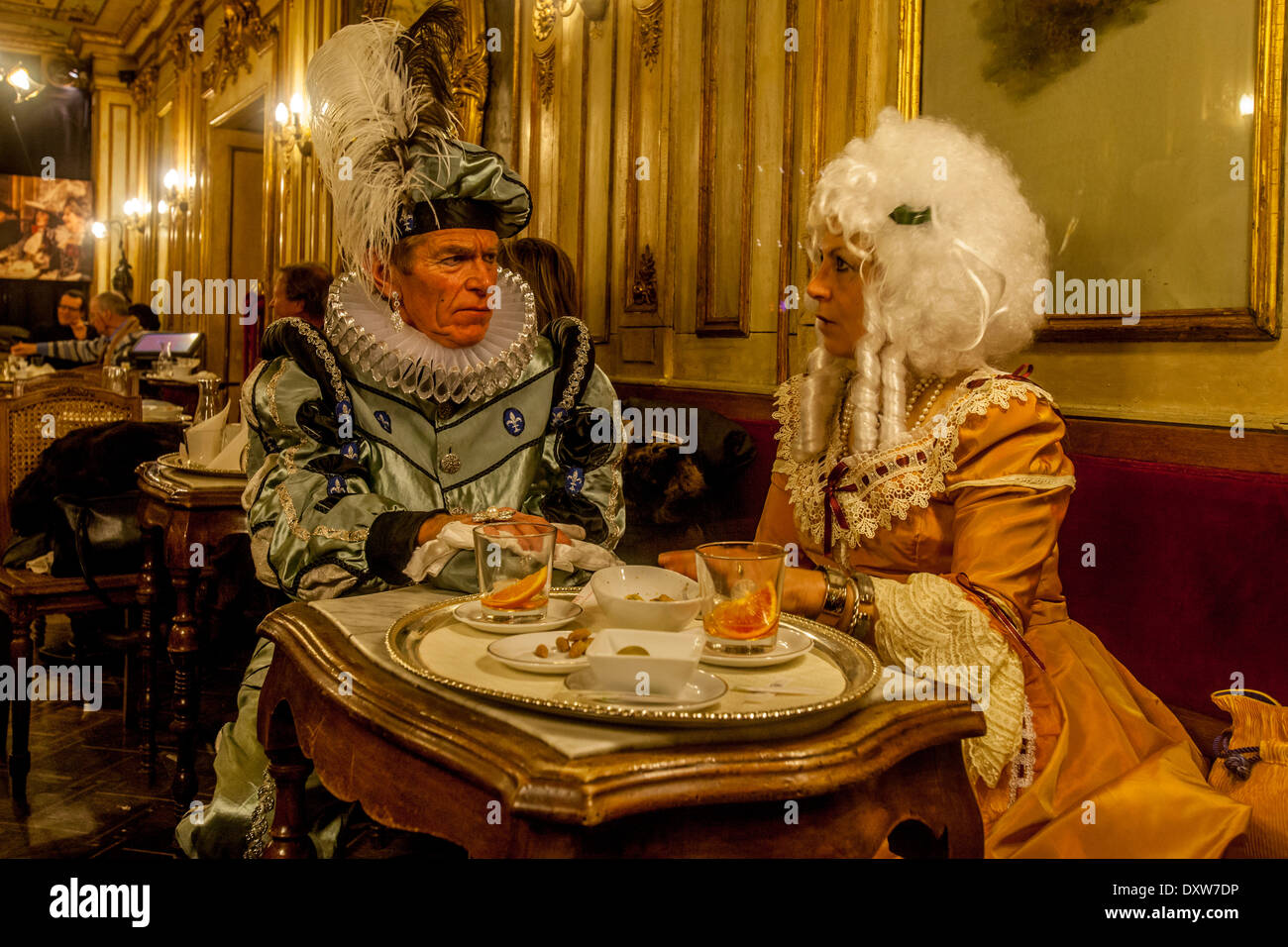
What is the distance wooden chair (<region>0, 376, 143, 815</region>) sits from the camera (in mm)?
2939

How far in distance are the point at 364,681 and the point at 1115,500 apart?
1781 mm

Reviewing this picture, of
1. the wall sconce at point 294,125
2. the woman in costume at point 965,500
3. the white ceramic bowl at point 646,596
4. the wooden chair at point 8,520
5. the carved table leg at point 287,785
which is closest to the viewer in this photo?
the white ceramic bowl at point 646,596

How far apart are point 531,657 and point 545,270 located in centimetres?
295

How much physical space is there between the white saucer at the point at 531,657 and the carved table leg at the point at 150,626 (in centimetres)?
245

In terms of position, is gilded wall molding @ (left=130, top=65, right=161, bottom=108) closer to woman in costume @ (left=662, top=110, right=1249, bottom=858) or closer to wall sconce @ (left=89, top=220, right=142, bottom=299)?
wall sconce @ (left=89, top=220, right=142, bottom=299)

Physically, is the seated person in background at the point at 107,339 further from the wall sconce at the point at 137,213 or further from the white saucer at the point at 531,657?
the white saucer at the point at 531,657

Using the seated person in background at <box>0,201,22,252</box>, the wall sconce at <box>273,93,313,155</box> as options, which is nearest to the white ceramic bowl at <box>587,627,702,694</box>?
the wall sconce at <box>273,93,313,155</box>

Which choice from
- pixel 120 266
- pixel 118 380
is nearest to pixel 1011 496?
pixel 118 380

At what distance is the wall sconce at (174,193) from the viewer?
12102mm

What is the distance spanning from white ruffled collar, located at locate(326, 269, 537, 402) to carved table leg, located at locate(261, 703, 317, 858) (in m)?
0.80

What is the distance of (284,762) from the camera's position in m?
1.37

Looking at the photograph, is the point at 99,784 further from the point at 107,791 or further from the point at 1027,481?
the point at 1027,481

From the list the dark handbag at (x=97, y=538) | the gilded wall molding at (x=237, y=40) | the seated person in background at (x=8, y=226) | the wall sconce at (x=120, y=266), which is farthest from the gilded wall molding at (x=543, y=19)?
the seated person in background at (x=8, y=226)

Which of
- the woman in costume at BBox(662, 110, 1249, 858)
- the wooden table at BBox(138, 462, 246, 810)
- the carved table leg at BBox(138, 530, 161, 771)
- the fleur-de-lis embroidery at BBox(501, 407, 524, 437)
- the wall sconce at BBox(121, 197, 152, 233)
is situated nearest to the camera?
the woman in costume at BBox(662, 110, 1249, 858)
